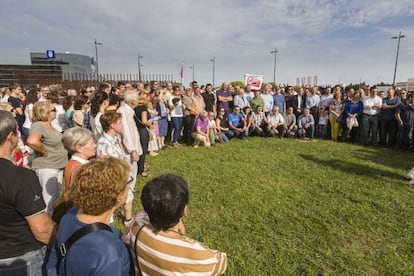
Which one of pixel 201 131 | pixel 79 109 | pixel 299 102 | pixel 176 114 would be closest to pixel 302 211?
pixel 79 109

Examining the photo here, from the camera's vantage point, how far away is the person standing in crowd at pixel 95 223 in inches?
49.4

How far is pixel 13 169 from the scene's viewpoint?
151cm

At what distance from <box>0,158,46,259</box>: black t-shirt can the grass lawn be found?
218 centimetres

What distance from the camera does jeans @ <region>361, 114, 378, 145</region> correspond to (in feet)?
30.3

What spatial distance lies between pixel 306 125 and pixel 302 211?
7.00 metres

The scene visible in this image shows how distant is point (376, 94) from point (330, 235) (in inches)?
308

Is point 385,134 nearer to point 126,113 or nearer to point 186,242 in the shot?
point 126,113

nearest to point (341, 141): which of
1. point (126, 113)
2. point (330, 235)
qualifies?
point (330, 235)

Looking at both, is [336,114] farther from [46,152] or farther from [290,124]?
[46,152]

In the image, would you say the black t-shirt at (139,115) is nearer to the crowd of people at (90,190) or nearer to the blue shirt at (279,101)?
the crowd of people at (90,190)

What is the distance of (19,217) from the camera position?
5.11 feet

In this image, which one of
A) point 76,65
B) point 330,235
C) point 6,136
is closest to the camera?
point 6,136

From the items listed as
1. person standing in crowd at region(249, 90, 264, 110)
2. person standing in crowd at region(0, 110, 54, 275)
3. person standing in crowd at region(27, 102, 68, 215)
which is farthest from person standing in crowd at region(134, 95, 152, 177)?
person standing in crowd at region(249, 90, 264, 110)

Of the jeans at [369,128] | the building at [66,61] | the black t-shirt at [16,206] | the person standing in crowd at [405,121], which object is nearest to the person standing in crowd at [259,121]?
the jeans at [369,128]
